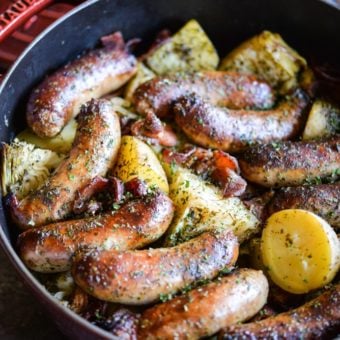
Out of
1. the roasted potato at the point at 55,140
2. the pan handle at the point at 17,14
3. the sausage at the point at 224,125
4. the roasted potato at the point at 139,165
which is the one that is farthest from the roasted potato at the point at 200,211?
the pan handle at the point at 17,14

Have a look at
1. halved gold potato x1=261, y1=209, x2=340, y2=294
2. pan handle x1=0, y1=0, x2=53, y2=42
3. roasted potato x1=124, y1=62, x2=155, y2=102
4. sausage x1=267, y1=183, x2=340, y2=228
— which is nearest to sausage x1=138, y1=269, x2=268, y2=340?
halved gold potato x1=261, y1=209, x2=340, y2=294

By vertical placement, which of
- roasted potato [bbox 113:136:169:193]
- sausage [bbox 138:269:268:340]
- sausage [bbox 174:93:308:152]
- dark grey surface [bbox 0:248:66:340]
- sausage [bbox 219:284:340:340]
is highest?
sausage [bbox 174:93:308:152]

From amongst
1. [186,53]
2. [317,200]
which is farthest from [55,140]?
[317,200]

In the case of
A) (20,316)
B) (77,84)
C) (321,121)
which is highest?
→ (77,84)

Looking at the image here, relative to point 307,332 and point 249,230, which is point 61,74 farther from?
point 307,332

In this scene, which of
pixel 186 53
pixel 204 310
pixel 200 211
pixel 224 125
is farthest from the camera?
pixel 186 53

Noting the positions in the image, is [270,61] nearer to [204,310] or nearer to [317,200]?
[317,200]

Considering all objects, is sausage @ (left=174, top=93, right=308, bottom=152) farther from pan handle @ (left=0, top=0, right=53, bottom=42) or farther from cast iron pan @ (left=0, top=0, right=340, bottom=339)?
pan handle @ (left=0, top=0, right=53, bottom=42)
